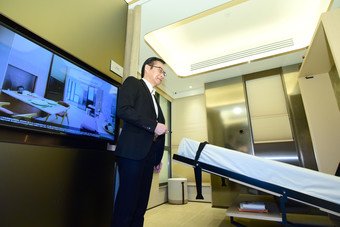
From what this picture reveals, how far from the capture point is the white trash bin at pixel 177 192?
11.5 ft

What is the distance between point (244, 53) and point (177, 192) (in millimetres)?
2902

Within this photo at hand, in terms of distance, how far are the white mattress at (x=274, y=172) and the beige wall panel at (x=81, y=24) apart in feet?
3.53

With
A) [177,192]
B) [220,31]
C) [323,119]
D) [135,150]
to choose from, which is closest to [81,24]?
[135,150]

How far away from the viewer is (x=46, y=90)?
0.99 metres

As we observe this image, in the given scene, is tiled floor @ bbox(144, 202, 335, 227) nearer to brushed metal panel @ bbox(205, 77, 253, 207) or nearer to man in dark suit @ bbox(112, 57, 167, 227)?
brushed metal panel @ bbox(205, 77, 253, 207)

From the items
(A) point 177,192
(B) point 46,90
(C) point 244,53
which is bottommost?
(A) point 177,192

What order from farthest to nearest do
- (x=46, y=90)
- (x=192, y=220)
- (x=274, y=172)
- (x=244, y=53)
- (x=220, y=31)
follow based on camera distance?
(x=244, y=53) → (x=220, y=31) → (x=192, y=220) → (x=274, y=172) → (x=46, y=90)

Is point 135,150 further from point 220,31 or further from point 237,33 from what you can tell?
point 237,33

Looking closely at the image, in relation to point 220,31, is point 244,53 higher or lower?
lower

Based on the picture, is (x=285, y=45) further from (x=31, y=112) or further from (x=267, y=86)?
(x=31, y=112)

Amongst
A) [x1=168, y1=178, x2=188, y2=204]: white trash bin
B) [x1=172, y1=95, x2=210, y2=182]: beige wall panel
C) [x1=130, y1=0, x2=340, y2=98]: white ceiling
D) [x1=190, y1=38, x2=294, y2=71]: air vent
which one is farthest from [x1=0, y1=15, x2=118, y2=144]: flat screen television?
[x1=172, y1=95, x2=210, y2=182]: beige wall panel

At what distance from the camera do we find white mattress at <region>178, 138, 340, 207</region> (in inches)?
44.4

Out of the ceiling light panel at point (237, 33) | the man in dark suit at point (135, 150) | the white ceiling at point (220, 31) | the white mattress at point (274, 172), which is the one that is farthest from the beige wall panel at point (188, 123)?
the man in dark suit at point (135, 150)

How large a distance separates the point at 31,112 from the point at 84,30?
81 centimetres
